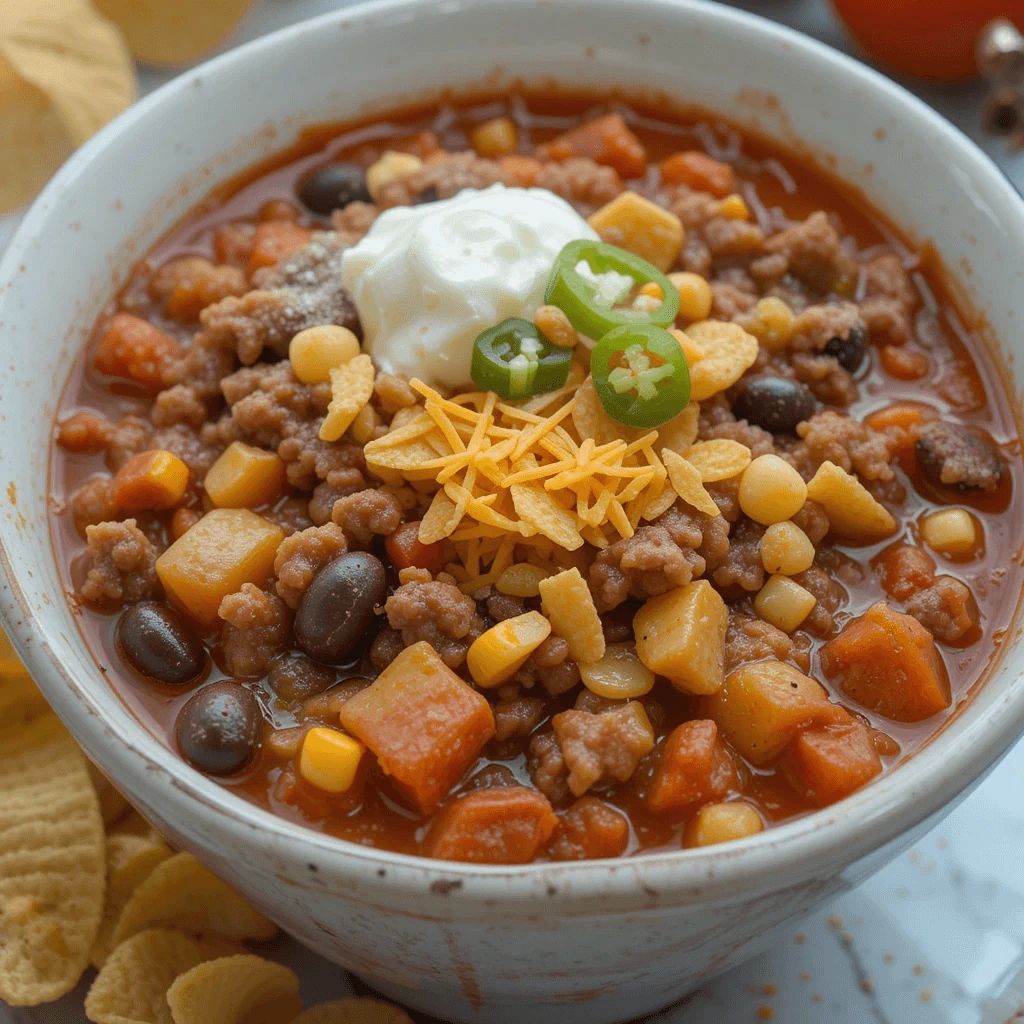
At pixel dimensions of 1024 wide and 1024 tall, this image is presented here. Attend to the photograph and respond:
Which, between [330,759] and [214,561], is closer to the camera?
[330,759]

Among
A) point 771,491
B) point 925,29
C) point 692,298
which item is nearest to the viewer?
point 771,491

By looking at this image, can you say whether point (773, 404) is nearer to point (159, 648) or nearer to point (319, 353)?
point (319, 353)

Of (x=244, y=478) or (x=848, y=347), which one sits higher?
(x=848, y=347)

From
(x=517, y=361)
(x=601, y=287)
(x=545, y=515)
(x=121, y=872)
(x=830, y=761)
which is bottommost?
(x=121, y=872)

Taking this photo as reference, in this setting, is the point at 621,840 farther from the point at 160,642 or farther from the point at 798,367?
the point at 798,367

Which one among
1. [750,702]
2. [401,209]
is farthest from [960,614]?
[401,209]

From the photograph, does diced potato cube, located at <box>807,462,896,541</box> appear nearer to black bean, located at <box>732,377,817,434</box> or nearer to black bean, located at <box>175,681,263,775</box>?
black bean, located at <box>732,377,817,434</box>

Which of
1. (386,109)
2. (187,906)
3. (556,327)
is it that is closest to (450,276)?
(556,327)
